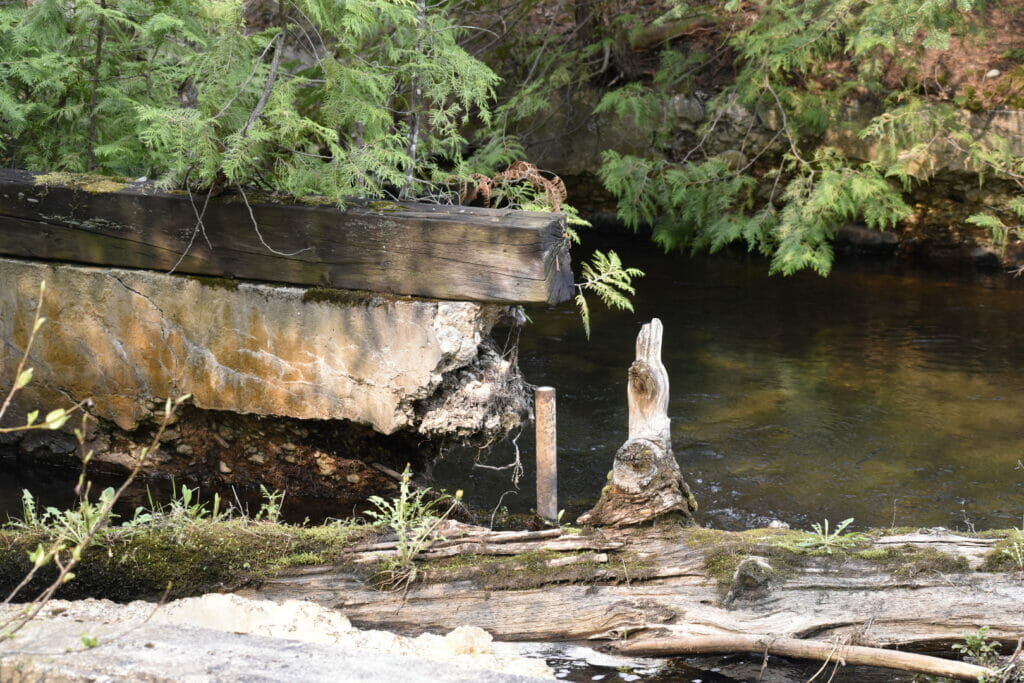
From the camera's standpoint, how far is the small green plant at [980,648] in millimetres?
3932

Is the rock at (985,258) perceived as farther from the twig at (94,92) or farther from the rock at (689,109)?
the twig at (94,92)

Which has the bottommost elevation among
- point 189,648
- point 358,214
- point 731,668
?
point 731,668

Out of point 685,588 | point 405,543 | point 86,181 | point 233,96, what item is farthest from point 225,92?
point 685,588

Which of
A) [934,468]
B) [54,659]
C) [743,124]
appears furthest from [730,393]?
[54,659]

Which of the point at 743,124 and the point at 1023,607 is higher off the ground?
the point at 743,124

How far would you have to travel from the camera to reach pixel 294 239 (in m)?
5.35

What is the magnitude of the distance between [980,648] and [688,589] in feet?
3.80

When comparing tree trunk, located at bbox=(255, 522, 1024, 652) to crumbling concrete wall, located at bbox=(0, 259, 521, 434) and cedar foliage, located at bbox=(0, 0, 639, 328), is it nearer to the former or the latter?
crumbling concrete wall, located at bbox=(0, 259, 521, 434)

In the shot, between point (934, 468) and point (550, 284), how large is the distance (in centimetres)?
308

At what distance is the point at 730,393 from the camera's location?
785 centimetres

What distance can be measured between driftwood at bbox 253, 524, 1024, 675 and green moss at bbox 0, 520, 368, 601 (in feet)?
0.40

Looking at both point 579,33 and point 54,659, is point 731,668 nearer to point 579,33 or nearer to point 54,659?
point 54,659

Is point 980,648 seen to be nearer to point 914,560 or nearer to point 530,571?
point 914,560

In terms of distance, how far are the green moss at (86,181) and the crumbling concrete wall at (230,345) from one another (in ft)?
1.49
